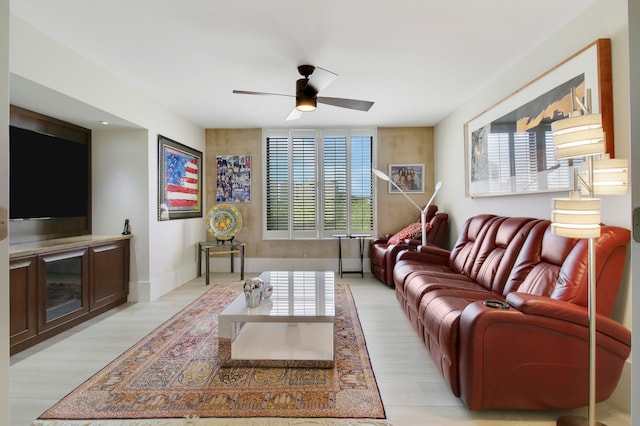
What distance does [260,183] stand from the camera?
5.68m

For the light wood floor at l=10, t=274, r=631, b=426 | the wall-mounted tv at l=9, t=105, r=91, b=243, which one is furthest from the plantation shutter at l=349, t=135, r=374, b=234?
the wall-mounted tv at l=9, t=105, r=91, b=243

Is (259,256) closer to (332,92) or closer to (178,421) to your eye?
(332,92)

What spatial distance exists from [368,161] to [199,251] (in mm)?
3204

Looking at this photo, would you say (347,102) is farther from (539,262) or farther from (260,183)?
(260,183)

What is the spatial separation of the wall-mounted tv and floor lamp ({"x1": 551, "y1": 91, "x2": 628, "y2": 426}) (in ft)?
13.3

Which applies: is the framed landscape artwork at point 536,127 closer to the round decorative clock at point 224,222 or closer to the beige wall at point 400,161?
the beige wall at point 400,161

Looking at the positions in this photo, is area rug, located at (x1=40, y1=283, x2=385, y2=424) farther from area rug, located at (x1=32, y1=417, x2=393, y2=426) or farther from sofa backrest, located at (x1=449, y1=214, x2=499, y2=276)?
sofa backrest, located at (x1=449, y1=214, x2=499, y2=276)

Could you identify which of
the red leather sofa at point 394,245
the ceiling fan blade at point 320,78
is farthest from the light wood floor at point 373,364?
the ceiling fan blade at point 320,78

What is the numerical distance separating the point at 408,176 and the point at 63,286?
15.9 feet

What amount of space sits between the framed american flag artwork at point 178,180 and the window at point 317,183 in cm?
111

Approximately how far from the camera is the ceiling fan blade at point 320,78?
2.69 metres

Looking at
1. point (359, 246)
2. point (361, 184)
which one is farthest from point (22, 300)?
point (361, 184)

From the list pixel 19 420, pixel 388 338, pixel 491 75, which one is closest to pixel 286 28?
pixel 491 75

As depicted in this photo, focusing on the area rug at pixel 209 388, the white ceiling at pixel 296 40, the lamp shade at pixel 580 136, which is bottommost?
the area rug at pixel 209 388
